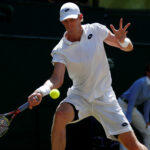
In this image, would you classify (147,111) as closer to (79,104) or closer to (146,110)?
(146,110)

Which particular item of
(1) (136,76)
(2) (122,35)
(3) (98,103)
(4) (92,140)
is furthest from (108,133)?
(1) (136,76)

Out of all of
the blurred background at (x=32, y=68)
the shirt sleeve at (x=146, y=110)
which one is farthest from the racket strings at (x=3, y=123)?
the shirt sleeve at (x=146, y=110)

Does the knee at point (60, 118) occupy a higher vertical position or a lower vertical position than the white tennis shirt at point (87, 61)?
lower

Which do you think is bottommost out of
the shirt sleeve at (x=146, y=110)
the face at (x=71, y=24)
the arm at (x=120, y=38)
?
the shirt sleeve at (x=146, y=110)

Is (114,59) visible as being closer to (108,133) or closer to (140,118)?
(140,118)

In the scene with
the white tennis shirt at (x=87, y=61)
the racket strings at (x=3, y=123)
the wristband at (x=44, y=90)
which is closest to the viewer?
the wristband at (x=44, y=90)

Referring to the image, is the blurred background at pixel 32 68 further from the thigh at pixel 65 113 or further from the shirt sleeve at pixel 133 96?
the thigh at pixel 65 113

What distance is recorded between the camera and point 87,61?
5277mm

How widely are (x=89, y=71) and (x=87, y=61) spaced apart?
121mm

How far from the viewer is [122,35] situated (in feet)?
17.4

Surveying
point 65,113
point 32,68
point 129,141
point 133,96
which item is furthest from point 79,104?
point 32,68

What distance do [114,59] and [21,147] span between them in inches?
82.4

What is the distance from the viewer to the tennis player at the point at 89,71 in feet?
17.1

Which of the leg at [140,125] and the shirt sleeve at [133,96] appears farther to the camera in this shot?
the leg at [140,125]
